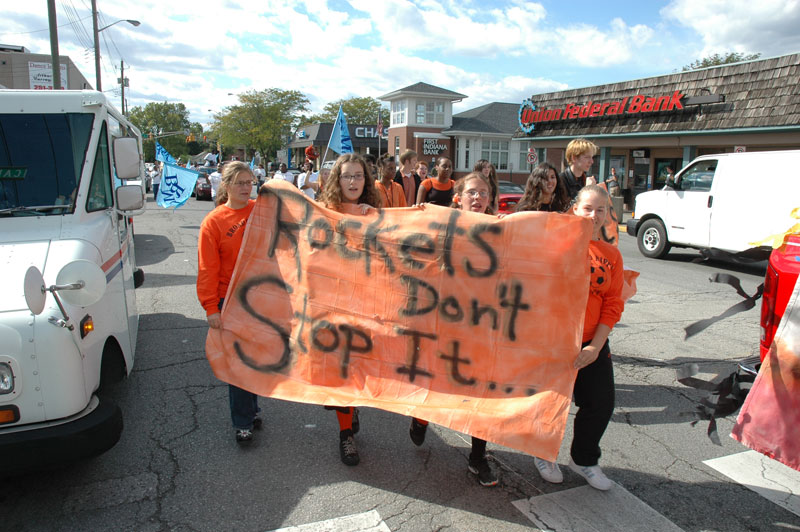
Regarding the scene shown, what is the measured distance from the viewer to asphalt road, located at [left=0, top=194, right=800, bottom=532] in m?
3.02

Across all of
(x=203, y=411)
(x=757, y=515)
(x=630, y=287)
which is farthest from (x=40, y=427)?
(x=757, y=515)

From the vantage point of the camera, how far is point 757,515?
3.11m

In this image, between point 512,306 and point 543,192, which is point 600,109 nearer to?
point 543,192

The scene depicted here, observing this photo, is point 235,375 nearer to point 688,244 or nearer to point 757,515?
point 757,515

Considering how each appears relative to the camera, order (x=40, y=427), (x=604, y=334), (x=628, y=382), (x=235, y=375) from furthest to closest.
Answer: (x=628, y=382), (x=235, y=375), (x=604, y=334), (x=40, y=427)

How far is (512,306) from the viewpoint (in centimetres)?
321

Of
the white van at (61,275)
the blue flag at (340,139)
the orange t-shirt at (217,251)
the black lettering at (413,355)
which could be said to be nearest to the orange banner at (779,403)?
the black lettering at (413,355)

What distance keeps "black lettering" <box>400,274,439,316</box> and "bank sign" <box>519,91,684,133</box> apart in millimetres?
20612

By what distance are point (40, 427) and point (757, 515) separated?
3.87m

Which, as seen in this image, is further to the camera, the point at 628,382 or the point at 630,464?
the point at 628,382

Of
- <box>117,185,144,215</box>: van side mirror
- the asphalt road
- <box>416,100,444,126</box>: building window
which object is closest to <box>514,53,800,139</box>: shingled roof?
the asphalt road

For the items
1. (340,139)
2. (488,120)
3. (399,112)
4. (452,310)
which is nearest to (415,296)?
(452,310)

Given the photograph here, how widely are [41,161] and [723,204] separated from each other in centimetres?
1116

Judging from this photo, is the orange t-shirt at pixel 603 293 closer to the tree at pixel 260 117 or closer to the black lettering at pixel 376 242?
the black lettering at pixel 376 242
